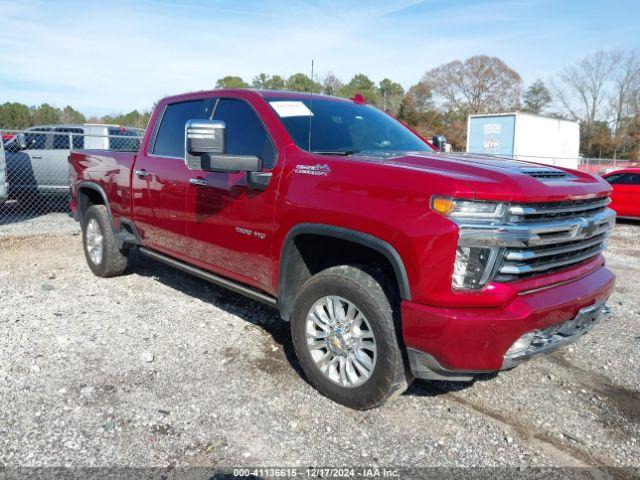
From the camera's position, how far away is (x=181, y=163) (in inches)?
175

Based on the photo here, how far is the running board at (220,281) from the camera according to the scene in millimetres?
3793

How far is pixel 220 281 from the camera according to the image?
418cm

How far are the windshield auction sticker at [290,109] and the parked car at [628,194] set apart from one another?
1064 centimetres

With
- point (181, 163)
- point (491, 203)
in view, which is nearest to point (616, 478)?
point (491, 203)

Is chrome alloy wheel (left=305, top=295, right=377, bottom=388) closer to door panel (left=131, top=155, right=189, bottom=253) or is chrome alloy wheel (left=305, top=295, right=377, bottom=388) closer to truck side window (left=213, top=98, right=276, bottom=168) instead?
truck side window (left=213, top=98, right=276, bottom=168)

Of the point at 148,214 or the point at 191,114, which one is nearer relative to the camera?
the point at 191,114

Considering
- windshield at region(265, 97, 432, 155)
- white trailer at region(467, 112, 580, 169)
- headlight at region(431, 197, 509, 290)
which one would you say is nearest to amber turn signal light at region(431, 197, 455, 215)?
headlight at region(431, 197, 509, 290)

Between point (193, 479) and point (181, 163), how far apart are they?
2.63m

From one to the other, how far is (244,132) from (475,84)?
58687mm

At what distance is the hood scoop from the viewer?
3000mm

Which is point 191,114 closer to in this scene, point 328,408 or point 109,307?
point 109,307

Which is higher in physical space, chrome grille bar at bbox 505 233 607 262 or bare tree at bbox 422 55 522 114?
bare tree at bbox 422 55 522 114

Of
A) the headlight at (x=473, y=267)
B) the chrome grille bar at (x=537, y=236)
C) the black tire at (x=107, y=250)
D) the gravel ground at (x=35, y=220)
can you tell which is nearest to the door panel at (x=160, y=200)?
the black tire at (x=107, y=250)

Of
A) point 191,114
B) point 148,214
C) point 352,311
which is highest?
point 191,114
